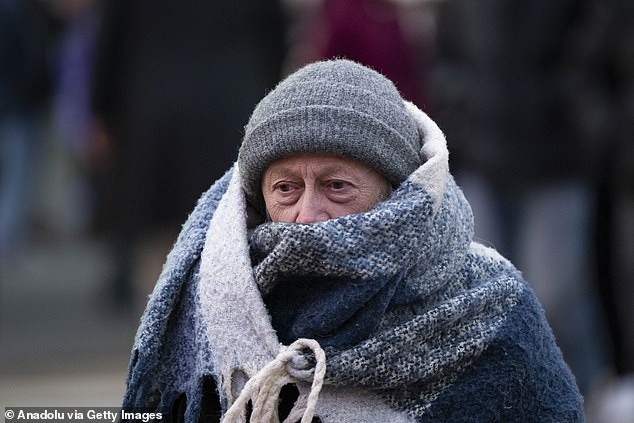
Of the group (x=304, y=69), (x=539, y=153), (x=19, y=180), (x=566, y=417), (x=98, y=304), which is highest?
(x=19, y=180)

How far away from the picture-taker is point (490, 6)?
6023mm

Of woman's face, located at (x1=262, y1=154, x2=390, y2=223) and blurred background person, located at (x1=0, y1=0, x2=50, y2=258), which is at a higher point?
blurred background person, located at (x1=0, y1=0, x2=50, y2=258)

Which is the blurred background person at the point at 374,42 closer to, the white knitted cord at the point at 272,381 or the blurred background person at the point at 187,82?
the blurred background person at the point at 187,82

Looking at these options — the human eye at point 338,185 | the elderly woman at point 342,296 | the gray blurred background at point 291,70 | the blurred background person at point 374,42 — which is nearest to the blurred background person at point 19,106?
the gray blurred background at point 291,70

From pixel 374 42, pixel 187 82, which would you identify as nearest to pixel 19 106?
pixel 187 82

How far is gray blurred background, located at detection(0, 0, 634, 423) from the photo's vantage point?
19.6 feet

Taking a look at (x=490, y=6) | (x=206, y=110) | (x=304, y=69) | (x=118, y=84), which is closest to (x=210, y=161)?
(x=206, y=110)

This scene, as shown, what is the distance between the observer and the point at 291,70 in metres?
6.95

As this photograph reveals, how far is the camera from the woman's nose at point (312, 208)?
285 centimetres

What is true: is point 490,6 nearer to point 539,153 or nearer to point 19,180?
point 539,153

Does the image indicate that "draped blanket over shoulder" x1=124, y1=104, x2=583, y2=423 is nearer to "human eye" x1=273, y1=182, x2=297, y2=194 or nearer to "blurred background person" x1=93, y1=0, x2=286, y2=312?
"human eye" x1=273, y1=182, x2=297, y2=194

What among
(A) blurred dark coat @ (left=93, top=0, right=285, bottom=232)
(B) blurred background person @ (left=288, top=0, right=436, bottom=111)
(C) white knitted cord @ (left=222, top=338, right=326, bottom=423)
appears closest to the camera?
(C) white knitted cord @ (left=222, top=338, right=326, bottom=423)

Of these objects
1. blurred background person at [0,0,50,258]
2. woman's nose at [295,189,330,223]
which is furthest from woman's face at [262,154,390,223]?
blurred background person at [0,0,50,258]

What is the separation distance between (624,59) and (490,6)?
0.62 meters
